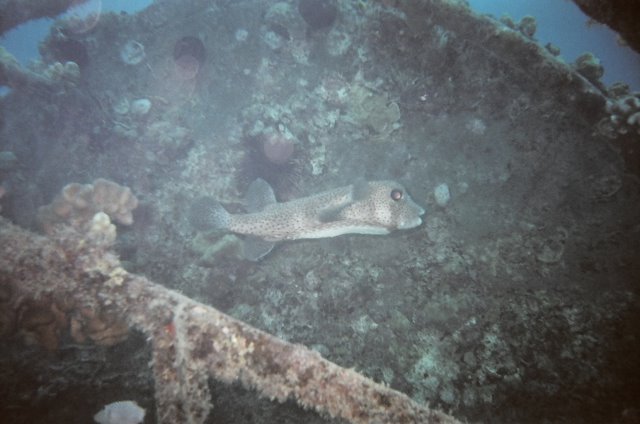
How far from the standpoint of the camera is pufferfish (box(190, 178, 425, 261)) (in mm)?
5324

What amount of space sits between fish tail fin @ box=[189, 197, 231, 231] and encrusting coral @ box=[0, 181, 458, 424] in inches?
120

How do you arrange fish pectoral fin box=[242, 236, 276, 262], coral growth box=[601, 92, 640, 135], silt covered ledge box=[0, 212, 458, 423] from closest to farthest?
silt covered ledge box=[0, 212, 458, 423]
coral growth box=[601, 92, 640, 135]
fish pectoral fin box=[242, 236, 276, 262]

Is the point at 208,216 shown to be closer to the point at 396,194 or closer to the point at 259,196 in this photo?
the point at 259,196

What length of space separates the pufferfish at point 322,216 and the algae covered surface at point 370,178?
0.30 m

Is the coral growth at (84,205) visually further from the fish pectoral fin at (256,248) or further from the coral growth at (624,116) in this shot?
the coral growth at (624,116)

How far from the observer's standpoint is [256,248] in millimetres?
5902

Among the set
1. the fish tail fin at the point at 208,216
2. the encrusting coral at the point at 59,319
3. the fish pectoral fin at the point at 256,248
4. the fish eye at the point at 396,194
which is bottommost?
the encrusting coral at the point at 59,319

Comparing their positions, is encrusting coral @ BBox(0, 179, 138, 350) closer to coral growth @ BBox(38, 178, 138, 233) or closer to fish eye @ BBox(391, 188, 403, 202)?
coral growth @ BBox(38, 178, 138, 233)

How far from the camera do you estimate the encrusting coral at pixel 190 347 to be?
2.21 metres

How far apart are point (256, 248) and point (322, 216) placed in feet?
4.88

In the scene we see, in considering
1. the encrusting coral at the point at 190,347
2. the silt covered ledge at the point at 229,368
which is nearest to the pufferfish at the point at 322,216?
the encrusting coral at the point at 190,347

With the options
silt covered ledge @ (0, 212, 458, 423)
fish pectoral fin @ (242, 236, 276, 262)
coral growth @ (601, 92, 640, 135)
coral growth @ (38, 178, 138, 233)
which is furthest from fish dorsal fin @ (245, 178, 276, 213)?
coral growth @ (601, 92, 640, 135)

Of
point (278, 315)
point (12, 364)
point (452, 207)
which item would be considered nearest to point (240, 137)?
point (278, 315)

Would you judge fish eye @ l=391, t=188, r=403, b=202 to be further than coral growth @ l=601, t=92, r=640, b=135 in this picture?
Yes
